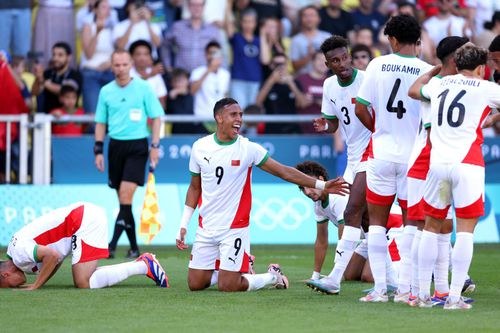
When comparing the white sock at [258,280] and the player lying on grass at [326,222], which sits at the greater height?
the player lying on grass at [326,222]

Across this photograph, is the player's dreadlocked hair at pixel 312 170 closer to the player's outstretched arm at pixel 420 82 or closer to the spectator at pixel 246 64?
the player's outstretched arm at pixel 420 82

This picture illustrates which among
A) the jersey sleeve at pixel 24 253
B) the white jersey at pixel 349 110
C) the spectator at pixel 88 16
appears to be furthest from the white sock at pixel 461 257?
the spectator at pixel 88 16

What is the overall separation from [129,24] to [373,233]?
10.9 metres

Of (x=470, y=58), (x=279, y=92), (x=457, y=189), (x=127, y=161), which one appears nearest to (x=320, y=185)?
(x=457, y=189)

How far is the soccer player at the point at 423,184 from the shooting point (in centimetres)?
984

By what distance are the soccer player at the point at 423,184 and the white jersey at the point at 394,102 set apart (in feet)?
0.90

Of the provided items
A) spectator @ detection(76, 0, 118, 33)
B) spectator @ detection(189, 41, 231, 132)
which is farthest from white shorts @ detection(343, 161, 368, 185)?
spectator @ detection(76, 0, 118, 33)

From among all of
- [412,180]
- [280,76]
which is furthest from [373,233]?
[280,76]

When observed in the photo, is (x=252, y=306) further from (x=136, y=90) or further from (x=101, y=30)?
(x=101, y=30)

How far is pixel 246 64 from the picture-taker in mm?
20828

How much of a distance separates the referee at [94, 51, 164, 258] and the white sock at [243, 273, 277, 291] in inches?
187

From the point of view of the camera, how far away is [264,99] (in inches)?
820

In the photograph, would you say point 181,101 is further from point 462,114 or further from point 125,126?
point 462,114

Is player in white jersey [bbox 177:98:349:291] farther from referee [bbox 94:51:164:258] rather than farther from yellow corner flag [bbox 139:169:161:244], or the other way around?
yellow corner flag [bbox 139:169:161:244]
